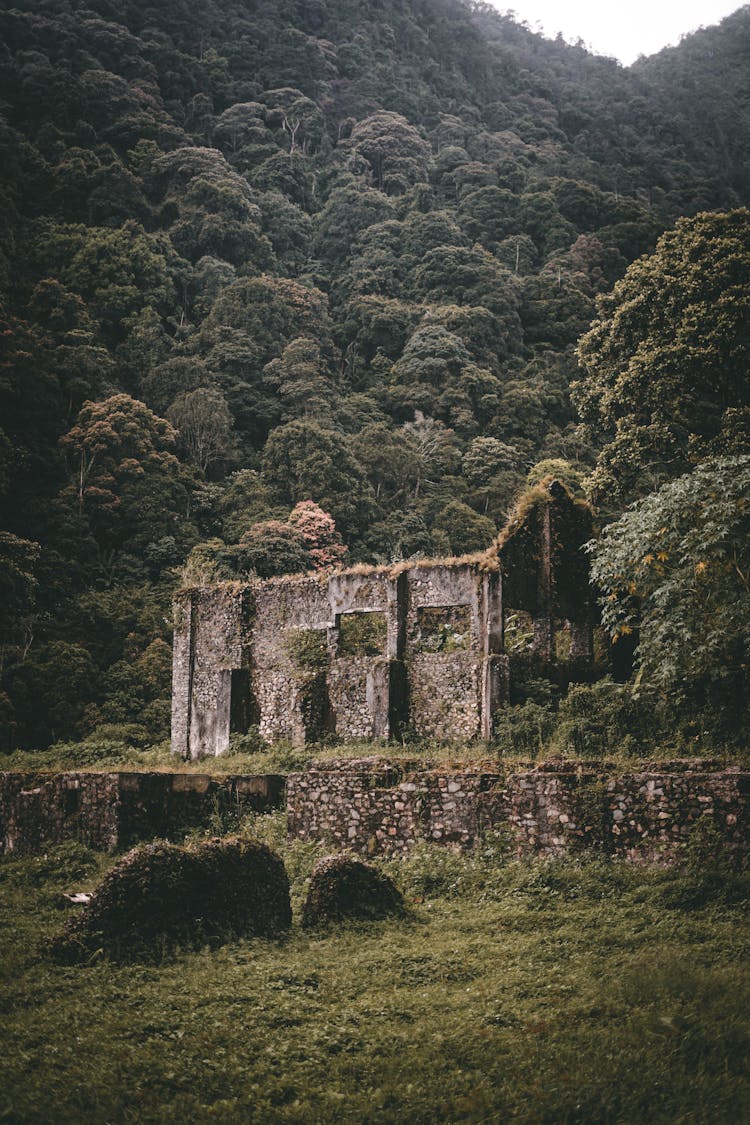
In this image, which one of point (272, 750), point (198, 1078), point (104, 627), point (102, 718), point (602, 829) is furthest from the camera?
point (104, 627)

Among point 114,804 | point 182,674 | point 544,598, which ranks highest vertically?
point 544,598

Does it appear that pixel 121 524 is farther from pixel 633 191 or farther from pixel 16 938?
pixel 633 191

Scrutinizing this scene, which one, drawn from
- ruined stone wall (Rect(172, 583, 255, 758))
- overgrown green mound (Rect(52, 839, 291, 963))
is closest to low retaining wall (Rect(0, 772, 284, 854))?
overgrown green mound (Rect(52, 839, 291, 963))

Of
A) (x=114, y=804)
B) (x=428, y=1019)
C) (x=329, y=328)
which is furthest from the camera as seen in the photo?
(x=329, y=328)

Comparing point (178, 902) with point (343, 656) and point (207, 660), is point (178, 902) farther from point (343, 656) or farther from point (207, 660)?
point (207, 660)

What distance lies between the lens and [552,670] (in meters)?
25.2

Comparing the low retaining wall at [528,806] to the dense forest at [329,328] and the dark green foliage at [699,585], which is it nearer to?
the dark green foliage at [699,585]

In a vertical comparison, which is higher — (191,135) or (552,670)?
(191,135)

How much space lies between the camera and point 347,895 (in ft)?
41.3

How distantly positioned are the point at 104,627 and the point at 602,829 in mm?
35757

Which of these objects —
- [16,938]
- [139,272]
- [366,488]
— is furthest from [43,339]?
[16,938]

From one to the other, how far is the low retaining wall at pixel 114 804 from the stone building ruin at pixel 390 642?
7.41 m

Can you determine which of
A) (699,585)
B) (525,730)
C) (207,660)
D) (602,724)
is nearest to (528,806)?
(699,585)

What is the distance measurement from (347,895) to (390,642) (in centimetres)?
1445
